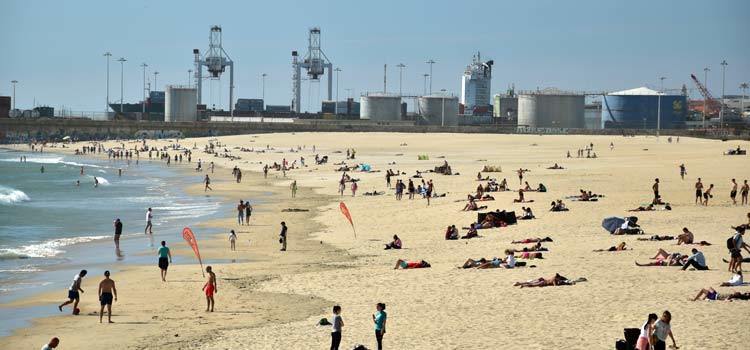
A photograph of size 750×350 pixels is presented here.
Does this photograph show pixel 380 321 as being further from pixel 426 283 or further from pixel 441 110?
pixel 441 110

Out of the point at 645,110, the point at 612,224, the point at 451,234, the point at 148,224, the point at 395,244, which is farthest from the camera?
the point at 645,110

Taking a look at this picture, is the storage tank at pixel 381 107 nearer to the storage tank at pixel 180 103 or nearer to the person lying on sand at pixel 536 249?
the storage tank at pixel 180 103

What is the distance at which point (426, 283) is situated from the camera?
70.1 feet

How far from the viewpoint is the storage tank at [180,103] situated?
472 feet

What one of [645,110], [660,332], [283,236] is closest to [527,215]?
[283,236]

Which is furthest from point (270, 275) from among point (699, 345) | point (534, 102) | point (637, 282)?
point (534, 102)

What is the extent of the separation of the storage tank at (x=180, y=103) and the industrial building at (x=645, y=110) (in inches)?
2210

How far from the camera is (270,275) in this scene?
24172mm

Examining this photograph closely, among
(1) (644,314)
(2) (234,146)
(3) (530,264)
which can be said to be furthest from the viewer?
(2) (234,146)

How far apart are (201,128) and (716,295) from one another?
113 metres

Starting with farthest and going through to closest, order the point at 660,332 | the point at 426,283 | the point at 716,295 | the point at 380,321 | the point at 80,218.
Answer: the point at 80,218, the point at 426,283, the point at 716,295, the point at 380,321, the point at 660,332

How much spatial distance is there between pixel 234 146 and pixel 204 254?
75.4 meters

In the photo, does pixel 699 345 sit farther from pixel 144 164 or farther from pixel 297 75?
A: pixel 297 75

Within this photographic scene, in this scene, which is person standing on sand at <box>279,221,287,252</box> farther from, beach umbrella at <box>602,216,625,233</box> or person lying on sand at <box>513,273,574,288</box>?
person lying on sand at <box>513,273,574,288</box>
